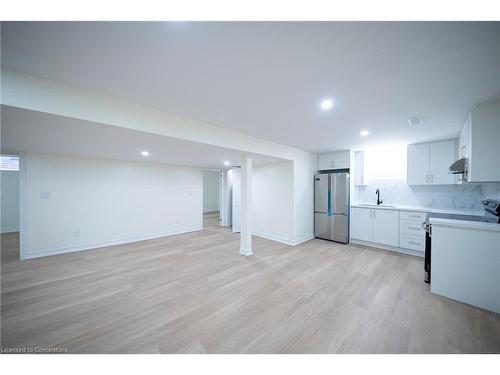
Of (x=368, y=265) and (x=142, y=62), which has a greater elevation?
(x=142, y=62)

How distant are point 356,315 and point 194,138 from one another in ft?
9.57

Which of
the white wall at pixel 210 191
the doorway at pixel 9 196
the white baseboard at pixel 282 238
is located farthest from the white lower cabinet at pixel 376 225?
the doorway at pixel 9 196

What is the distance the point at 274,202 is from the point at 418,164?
10.8 ft

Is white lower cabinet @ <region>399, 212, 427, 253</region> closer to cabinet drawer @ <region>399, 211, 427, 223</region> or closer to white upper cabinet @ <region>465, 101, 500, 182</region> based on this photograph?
cabinet drawer @ <region>399, 211, 427, 223</region>

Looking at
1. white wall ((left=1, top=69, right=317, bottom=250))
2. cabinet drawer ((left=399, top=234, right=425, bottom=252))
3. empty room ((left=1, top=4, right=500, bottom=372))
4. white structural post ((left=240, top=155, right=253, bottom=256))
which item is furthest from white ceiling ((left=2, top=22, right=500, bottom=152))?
cabinet drawer ((left=399, top=234, right=425, bottom=252))

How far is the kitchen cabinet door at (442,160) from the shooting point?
342cm

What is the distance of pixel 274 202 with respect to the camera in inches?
189

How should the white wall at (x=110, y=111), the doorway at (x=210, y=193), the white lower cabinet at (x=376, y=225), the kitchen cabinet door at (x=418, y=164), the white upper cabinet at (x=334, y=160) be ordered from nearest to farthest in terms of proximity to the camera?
the white wall at (x=110, y=111) → the kitchen cabinet door at (x=418, y=164) → the white lower cabinet at (x=376, y=225) → the white upper cabinet at (x=334, y=160) → the doorway at (x=210, y=193)

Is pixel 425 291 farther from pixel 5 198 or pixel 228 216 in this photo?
pixel 5 198

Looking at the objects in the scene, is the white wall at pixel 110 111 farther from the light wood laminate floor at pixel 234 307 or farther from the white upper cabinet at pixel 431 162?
the white upper cabinet at pixel 431 162

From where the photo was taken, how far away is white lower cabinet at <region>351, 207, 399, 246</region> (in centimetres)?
381

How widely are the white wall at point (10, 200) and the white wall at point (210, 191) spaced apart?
639 cm
